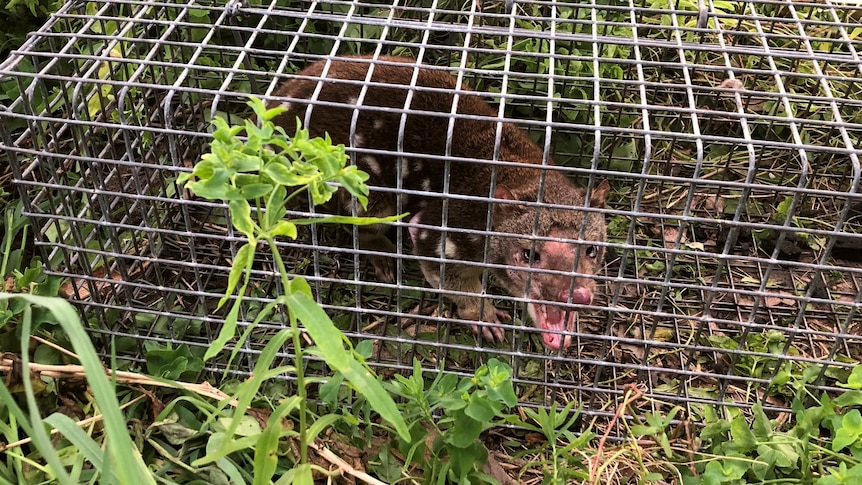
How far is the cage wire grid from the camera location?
2.07m

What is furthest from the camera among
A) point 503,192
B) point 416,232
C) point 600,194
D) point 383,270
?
point 383,270

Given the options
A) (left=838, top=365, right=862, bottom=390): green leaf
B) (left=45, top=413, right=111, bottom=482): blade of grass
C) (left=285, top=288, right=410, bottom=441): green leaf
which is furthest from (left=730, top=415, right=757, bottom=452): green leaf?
(left=45, top=413, right=111, bottom=482): blade of grass

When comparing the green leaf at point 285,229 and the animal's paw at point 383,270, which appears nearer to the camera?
the green leaf at point 285,229

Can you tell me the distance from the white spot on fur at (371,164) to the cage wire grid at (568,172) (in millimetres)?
266

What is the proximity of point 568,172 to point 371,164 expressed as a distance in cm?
86

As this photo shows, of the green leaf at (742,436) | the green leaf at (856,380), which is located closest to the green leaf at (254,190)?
the green leaf at (742,436)

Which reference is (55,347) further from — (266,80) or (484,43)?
(484,43)

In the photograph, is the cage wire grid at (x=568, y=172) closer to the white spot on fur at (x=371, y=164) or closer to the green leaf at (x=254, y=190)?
the white spot on fur at (x=371, y=164)

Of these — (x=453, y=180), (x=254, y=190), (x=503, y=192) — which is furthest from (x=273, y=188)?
(x=453, y=180)

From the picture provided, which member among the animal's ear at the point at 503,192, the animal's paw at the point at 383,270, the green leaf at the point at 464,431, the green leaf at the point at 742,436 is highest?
the animal's ear at the point at 503,192

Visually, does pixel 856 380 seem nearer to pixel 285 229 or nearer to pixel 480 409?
pixel 480 409

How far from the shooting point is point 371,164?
2600 millimetres

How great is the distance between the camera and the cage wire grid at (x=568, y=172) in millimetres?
2072

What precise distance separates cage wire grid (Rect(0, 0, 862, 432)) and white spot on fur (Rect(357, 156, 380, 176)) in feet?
0.87
